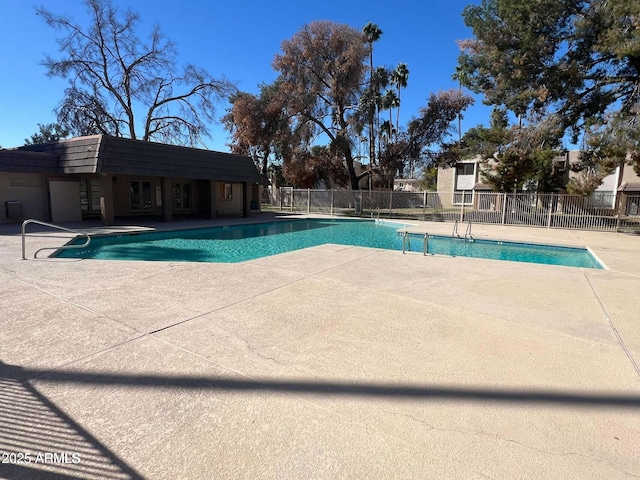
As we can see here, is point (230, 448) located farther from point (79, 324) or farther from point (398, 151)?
point (398, 151)

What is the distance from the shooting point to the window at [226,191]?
20947mm

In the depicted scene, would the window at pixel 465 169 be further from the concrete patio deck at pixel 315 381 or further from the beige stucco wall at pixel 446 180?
the concrete patio deck at pixel 315 381

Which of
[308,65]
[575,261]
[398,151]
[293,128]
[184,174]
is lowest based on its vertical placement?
Result: [575,261]

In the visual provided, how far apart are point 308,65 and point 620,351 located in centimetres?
2470

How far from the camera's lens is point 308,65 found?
23891 millimetres

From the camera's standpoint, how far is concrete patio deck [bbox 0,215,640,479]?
192cm

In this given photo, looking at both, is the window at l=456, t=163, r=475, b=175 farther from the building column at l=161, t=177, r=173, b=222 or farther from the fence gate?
the building column at l=161, t=177, r=173, b=222

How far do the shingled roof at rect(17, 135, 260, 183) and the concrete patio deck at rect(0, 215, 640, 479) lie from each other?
9.24 meters

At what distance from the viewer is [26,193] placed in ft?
45.4

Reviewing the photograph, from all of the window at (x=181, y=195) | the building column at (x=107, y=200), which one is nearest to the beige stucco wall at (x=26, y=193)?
the building column at (x=107, y=200)

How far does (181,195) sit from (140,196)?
2290 millimetres

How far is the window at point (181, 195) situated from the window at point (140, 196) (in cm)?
133

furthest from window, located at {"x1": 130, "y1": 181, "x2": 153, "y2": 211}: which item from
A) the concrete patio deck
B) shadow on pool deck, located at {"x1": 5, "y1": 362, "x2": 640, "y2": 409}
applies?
shadow on pool deck, located at {"x1": 5, "y1": 362, "x2": 640, "y2": 409}

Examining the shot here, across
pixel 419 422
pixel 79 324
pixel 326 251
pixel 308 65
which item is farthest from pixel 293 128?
pixel 419 422
